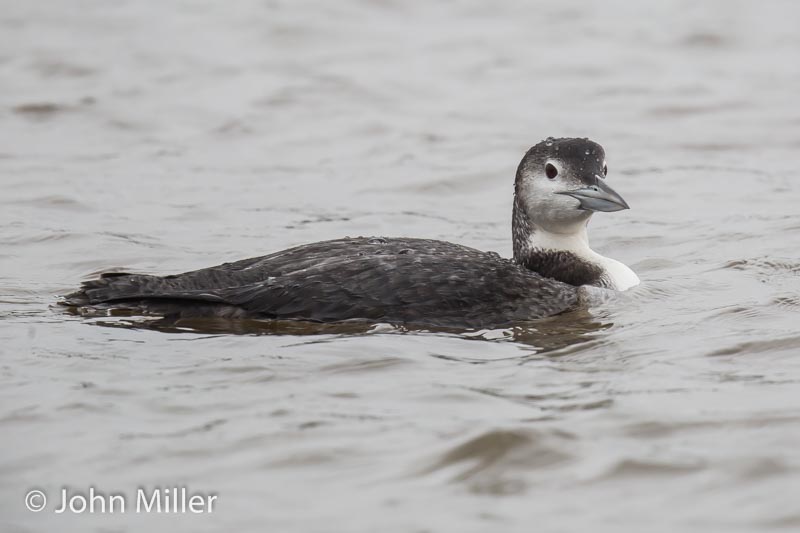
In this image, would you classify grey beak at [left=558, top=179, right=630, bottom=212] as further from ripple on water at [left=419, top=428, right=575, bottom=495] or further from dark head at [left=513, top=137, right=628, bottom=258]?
ripple on water at [left=419, top=428, right=575, bottom=495]

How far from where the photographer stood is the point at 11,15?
50.2 ft

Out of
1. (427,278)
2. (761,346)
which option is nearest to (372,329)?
(427,278)

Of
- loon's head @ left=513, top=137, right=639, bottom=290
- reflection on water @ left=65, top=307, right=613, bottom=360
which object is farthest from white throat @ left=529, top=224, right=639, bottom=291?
reflection on water @ left=65, top=307, right=613, bottom=360

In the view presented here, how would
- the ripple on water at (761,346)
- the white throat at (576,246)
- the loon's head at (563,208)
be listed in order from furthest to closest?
the white throat at (576,246)
the loon's head at (563,208)
the ripple on water at (761,346)

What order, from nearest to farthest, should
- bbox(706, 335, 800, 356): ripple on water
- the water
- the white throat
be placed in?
1. the water
2. bbox(706, 335, 800, 356): ripple on water
3. the white throat

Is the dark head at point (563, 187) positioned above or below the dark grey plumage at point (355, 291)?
above

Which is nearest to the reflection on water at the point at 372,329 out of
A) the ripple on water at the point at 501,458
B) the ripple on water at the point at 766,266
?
the ripple on water at the point at 501,458

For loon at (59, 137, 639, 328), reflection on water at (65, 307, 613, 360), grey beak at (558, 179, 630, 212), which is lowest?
reflection on water at (65, 307, 613, 360)

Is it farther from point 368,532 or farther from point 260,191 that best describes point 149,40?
point 368,532

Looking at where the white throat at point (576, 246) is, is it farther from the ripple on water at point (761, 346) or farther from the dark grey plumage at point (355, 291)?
the ripple on water at point (761, 346)

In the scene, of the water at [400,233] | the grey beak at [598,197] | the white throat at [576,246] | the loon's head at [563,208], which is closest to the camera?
the water at [400,233]

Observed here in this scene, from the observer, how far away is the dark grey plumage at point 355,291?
6574 mm

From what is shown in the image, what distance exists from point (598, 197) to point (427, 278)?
3.08ft

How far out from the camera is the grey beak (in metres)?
6.74
